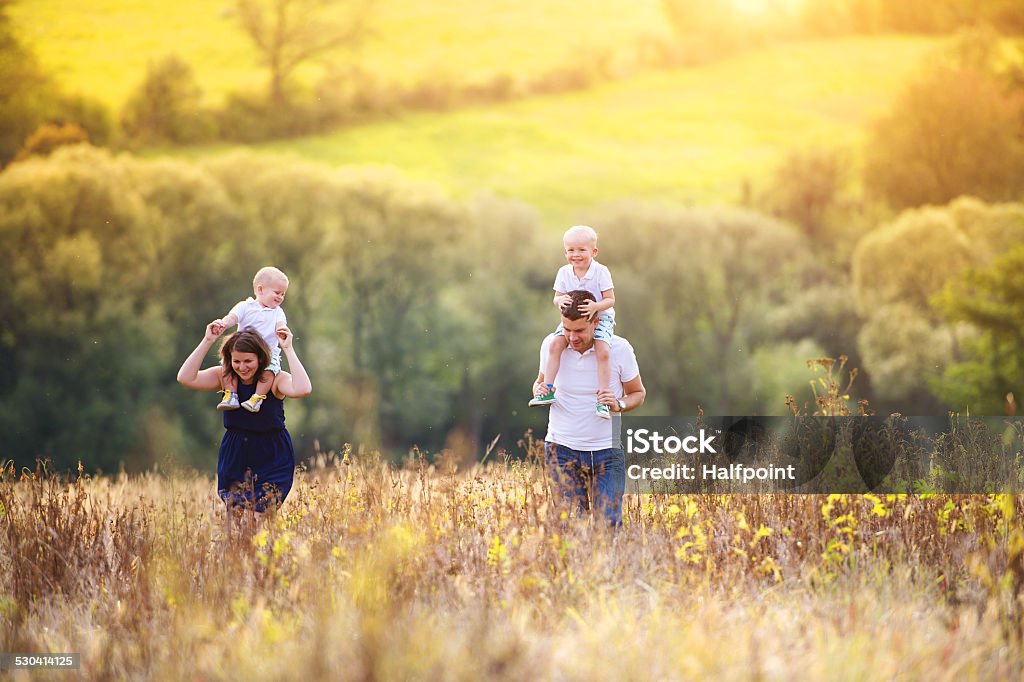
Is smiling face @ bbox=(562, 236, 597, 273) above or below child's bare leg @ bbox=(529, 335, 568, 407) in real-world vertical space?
above

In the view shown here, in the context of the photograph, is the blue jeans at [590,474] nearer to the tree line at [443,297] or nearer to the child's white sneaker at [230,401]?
the child's white sneaker at [230,401]

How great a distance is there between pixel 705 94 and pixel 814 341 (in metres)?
5.46

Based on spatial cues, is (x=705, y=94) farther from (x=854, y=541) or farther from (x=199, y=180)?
(x=854, y=541)

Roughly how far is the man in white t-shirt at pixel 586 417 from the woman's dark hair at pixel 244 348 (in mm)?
1468

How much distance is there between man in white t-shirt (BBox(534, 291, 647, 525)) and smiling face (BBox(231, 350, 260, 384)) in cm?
150

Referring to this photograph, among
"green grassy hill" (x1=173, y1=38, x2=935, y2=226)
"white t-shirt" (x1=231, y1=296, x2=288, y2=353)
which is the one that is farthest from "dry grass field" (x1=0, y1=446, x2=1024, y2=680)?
"green grassy hill" (x1=173, y1=38, x2=935, y2=226)

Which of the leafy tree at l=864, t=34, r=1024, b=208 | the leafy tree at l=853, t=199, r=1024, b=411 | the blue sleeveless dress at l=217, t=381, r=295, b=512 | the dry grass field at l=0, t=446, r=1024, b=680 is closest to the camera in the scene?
the dry grass field at l=0, t=446, r=1024, b=680

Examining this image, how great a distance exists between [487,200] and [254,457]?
50.5ft

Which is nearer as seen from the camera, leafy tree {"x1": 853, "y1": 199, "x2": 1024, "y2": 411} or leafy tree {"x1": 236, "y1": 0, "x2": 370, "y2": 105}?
leafy tree {"x1": 236, "y1": 0, "x2": 370, "y2": 105}

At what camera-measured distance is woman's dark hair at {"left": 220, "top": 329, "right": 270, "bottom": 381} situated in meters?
5.57

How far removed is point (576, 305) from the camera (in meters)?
5.46

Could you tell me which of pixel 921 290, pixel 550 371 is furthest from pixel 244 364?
pixel 921 290

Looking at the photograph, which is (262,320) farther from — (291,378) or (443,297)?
(443,297)

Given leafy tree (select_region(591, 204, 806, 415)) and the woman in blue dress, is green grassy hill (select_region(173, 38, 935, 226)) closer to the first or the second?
leafy tree (select_region(591, 204, 806, 415))
